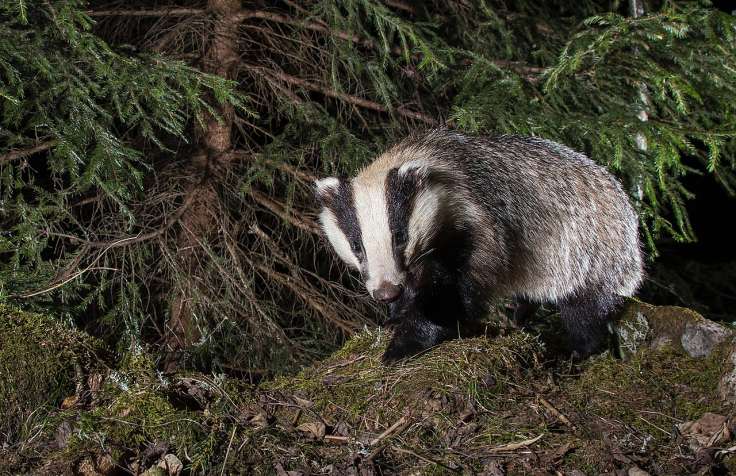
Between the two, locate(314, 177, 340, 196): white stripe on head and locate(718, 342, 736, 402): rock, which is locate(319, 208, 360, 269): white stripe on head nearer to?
locate(314, 177, 340, 196): white stripe on head

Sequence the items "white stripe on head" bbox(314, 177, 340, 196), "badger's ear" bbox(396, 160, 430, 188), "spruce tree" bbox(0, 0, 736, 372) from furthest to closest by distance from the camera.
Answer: "spruce tree" bbox(0, 0, 736, 372), "white stripe on head" bbox(314, 177, 340, 196), "badger's ear" bbox(396, 160, 430, 188)

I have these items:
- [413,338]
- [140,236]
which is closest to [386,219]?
[413,338]

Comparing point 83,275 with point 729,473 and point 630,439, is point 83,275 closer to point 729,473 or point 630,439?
point 630,439

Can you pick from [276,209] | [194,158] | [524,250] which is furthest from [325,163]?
[524,250]

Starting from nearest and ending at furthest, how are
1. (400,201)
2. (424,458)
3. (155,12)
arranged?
(424,458) → (400,201) → (155,12)

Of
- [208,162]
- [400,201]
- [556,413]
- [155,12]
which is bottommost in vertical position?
[556,413]

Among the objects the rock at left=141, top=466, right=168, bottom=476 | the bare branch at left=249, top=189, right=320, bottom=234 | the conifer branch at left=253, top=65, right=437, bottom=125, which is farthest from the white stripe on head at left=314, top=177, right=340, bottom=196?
the rock at left=141, top=466, right=168, bottom=476

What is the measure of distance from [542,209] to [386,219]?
1215mm

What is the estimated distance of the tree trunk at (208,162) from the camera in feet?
17.1

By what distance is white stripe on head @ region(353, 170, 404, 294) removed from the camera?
11.5 ft

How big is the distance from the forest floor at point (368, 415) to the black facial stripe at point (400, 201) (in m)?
0.57

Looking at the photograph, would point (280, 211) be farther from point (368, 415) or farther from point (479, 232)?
point (368, 415)

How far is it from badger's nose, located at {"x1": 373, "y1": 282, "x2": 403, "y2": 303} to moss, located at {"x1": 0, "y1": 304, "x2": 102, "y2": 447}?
4.03 ft

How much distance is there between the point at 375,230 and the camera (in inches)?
144
